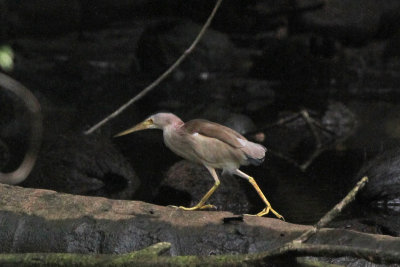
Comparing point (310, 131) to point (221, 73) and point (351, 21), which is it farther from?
point (351, 21)

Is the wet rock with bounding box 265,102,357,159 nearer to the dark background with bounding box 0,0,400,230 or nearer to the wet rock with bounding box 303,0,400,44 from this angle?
the dark background with bounding box 0,0,400,230

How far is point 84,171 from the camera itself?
9492 millimetres

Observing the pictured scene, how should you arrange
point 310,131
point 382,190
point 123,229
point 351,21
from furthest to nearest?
point 351,21 < point 310,131 < point 382,190 < point 123,229

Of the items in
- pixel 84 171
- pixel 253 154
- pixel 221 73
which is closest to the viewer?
pixel 253 154

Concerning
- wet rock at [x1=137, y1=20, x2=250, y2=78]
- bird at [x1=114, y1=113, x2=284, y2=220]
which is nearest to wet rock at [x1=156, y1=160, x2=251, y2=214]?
bird at [x1=114, y1=113, x2=284, y2=220]

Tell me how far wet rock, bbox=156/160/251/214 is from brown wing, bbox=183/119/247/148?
2091 mm

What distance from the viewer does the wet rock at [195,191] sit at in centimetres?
837

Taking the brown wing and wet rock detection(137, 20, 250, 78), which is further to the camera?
wet rock detection(137, 20, 250, 78)

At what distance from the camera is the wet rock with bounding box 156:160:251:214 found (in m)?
8.37

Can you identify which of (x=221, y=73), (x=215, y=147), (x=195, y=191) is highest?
(x=215, y=147)

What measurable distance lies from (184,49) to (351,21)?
14.2ft

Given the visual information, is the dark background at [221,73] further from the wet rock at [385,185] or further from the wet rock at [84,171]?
the wet rock at [385,185]

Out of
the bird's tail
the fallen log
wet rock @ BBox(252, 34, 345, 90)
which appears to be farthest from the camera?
wet rock @ BBox(252, 34, 345, 90)

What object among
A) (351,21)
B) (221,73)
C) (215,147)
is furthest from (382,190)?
(351,21)
